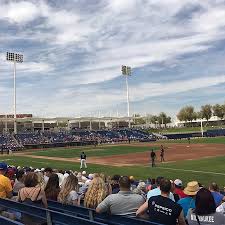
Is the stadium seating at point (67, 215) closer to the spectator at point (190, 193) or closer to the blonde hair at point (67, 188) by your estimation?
the blonde hair at point (67, 188)

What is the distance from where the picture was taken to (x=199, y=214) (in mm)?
5629

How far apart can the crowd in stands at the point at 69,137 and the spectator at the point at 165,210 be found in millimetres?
72585

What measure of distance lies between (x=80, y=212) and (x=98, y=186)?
0.64m

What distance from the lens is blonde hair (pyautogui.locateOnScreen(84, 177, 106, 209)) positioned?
794 cm

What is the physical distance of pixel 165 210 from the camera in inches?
239

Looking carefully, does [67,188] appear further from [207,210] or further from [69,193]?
[207,210]

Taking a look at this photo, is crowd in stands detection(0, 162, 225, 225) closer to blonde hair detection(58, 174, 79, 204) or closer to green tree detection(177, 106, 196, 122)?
blonde hair detection(58, 174, 79, 204)

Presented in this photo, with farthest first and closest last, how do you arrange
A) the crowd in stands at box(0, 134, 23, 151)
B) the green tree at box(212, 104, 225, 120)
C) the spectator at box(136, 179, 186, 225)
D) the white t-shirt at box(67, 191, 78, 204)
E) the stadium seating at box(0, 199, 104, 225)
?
1. the green tree at box(212, 104, 225, 120)
2. the crowd in stands at box(0, 134, 23, 151)
3. the white t-shirt at box(67, 191, 78, 204)
4. the spectator at box(136, 179, 186, 225)
5. the stadium seating at box(0, 199, 104, 225)

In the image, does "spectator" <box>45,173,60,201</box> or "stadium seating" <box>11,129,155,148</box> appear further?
"stadium seating" <box>11,129,155,148</box>

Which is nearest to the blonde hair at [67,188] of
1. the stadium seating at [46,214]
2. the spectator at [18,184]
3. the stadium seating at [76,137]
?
the stadium seating at [46,214]

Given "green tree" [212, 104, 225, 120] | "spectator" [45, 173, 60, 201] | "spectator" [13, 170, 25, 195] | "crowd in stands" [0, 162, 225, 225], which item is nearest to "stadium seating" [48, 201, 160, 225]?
"crowd in stands" [0, 162, 225, 225]

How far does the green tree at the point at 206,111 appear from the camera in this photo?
180 m

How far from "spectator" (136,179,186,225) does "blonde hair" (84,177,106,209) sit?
1.59 m

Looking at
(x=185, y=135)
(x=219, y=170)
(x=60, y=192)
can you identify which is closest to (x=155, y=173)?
(x=219, y=170)
